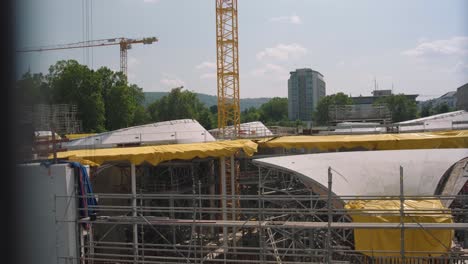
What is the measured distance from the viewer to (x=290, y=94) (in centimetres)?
15375

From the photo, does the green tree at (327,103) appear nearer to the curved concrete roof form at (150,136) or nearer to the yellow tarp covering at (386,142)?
the curved concrete roof form at (150,136)

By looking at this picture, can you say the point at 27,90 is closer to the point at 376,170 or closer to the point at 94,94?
the point at 376,170

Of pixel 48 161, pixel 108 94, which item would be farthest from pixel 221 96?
pixel 48 161

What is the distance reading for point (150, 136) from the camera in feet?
73.0

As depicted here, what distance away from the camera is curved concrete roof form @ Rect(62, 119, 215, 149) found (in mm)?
19719

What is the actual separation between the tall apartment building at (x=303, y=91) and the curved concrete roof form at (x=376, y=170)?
449 ft

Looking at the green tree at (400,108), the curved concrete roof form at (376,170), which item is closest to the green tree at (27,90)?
the curved concrete roof form at (376,170)

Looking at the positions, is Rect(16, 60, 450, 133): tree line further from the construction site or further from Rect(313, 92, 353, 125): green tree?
the construction site

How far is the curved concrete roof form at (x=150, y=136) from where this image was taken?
19719 mm

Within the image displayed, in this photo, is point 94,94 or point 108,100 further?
point 108,100

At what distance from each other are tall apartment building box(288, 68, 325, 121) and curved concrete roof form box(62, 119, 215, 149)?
411 ft

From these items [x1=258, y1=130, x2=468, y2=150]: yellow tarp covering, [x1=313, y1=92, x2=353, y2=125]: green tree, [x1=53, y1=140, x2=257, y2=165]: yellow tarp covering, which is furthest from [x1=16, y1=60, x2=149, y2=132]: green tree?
[x1=313, y1=92, x2=353, y2=125]: green tree

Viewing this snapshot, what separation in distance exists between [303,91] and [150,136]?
132 m

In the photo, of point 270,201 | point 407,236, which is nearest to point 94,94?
point 270,201
